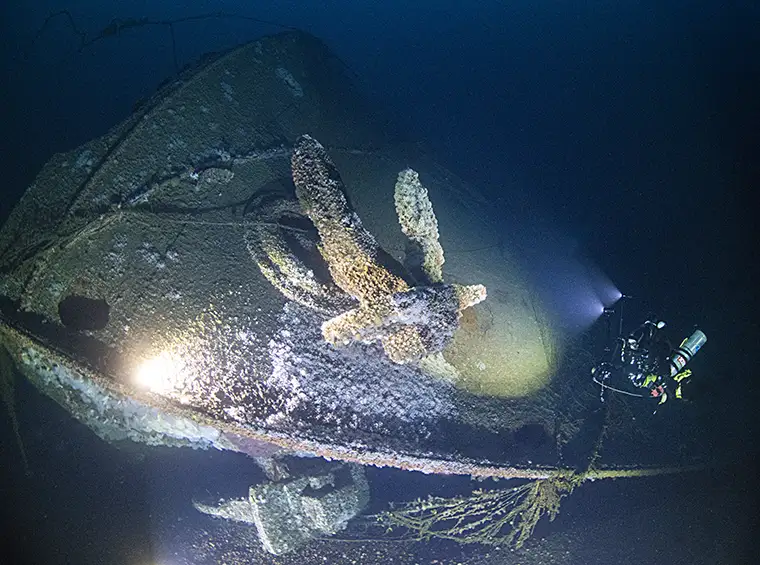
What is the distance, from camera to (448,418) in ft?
10.4

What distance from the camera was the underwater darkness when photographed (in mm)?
3994

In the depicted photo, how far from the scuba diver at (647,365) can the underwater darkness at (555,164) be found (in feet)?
1.54

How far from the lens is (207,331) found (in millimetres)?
3029

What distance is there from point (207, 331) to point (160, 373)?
0.38 metres

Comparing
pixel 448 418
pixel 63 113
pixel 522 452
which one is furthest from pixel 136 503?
pixel 63 113

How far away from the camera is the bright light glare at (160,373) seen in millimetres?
2791

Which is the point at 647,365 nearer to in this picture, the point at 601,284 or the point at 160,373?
the point at 601,284

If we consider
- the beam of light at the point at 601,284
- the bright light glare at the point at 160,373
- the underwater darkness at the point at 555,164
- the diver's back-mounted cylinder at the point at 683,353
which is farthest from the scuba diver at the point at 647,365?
the bright light glare at the point at 160,373

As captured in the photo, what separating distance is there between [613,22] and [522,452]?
17.3 metres

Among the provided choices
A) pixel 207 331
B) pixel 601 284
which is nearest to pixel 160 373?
pixel 207 331

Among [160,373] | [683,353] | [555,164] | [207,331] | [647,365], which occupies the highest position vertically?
[555,164]

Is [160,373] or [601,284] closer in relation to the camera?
[160,373]

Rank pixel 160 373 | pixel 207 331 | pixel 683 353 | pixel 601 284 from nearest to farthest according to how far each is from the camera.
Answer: pixel 160 373 < pixel 207 331 < pixel 683 353 < pixel 601 284

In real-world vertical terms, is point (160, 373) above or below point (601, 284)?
below
